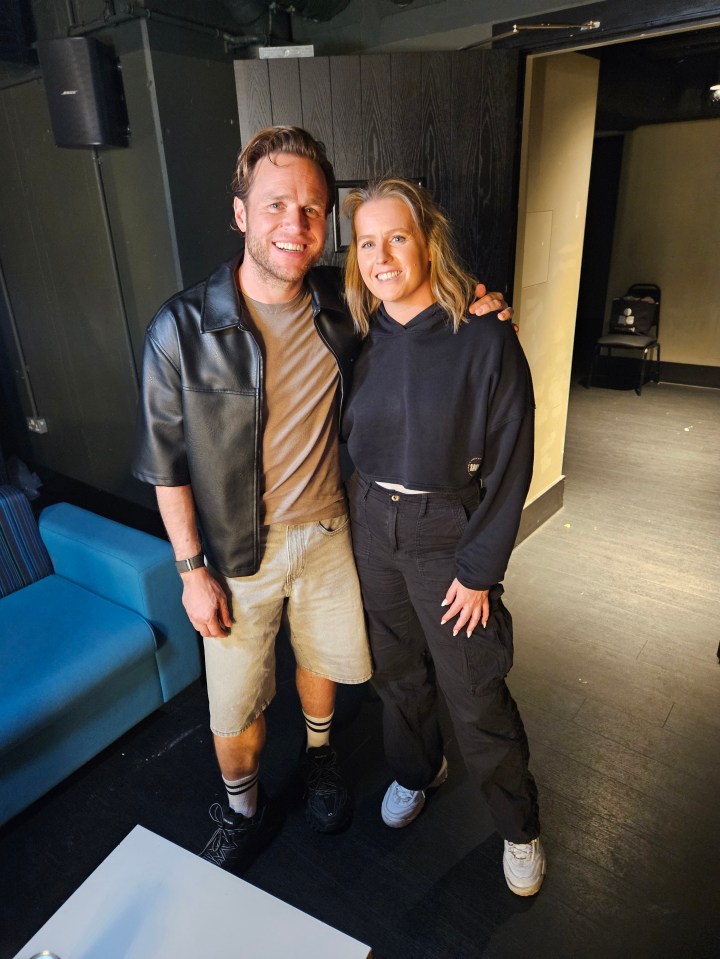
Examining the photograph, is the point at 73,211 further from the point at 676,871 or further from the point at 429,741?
the point at 676,871

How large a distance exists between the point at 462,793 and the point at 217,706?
0.80 m

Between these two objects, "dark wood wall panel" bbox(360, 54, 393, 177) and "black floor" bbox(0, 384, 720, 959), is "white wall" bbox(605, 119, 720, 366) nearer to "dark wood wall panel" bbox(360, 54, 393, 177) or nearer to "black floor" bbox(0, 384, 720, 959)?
"black floor" bbox(0, 384, 720, 959)

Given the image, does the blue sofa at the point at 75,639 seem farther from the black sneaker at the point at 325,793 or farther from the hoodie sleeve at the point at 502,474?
the hoodie sleeve at the point at 502,474

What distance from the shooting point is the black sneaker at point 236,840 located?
1.68 metres

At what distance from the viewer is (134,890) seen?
4.15 ft

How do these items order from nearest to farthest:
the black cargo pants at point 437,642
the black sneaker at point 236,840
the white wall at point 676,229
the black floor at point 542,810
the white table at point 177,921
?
the white table at point 177,921
the black cargo pants at point 437,642
the black floor at point 542,810
the black sneaker at point 236,840
the white wall at point 676,229

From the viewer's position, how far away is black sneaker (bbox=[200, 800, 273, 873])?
168 centimetres

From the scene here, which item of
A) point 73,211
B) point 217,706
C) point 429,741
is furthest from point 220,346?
point 73,211

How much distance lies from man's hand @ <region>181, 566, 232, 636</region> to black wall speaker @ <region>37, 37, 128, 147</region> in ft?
6.53

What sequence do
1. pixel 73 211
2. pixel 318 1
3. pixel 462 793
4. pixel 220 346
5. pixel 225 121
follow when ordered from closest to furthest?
pixel 220 346 < pixel 462 793 < pixel 318 1 < pixel 225 121 < pixel 73 211

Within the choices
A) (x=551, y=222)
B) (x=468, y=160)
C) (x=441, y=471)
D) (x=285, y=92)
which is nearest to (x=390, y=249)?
(x=441, y=471)

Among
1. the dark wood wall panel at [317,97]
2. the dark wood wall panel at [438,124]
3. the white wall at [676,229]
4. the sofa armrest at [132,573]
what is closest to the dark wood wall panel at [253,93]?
the dark wood wall panel at [317,97]

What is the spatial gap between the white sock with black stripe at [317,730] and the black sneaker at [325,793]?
0.05ft

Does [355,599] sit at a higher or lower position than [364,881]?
higher
